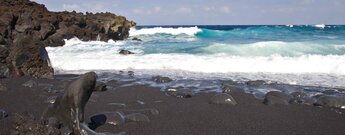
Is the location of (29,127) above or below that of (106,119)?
above

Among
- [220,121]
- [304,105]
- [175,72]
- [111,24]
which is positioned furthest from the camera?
[111,24]

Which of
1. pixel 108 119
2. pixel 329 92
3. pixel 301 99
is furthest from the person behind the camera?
pixel 329 92

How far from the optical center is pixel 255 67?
11125mm

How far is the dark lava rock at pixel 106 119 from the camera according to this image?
15.7 ft

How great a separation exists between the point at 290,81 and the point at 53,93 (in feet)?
17.4

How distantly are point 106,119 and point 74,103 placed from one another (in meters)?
0.70

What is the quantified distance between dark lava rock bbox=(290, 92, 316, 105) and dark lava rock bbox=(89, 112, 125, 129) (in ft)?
10.3

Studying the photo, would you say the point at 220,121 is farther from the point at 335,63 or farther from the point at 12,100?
the point at 335,63

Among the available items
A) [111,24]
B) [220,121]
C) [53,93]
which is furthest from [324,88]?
[111,24]

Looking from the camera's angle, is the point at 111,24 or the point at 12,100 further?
the point at 111,24

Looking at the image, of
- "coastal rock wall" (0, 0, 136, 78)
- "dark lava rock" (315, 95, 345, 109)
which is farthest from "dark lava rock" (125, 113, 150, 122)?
"coastal rock wall" (0, 0, 136, 78)

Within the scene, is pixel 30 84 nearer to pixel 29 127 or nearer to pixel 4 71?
pixel 4 71

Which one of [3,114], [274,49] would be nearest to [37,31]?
[274,49]

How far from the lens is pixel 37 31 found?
895 inches
